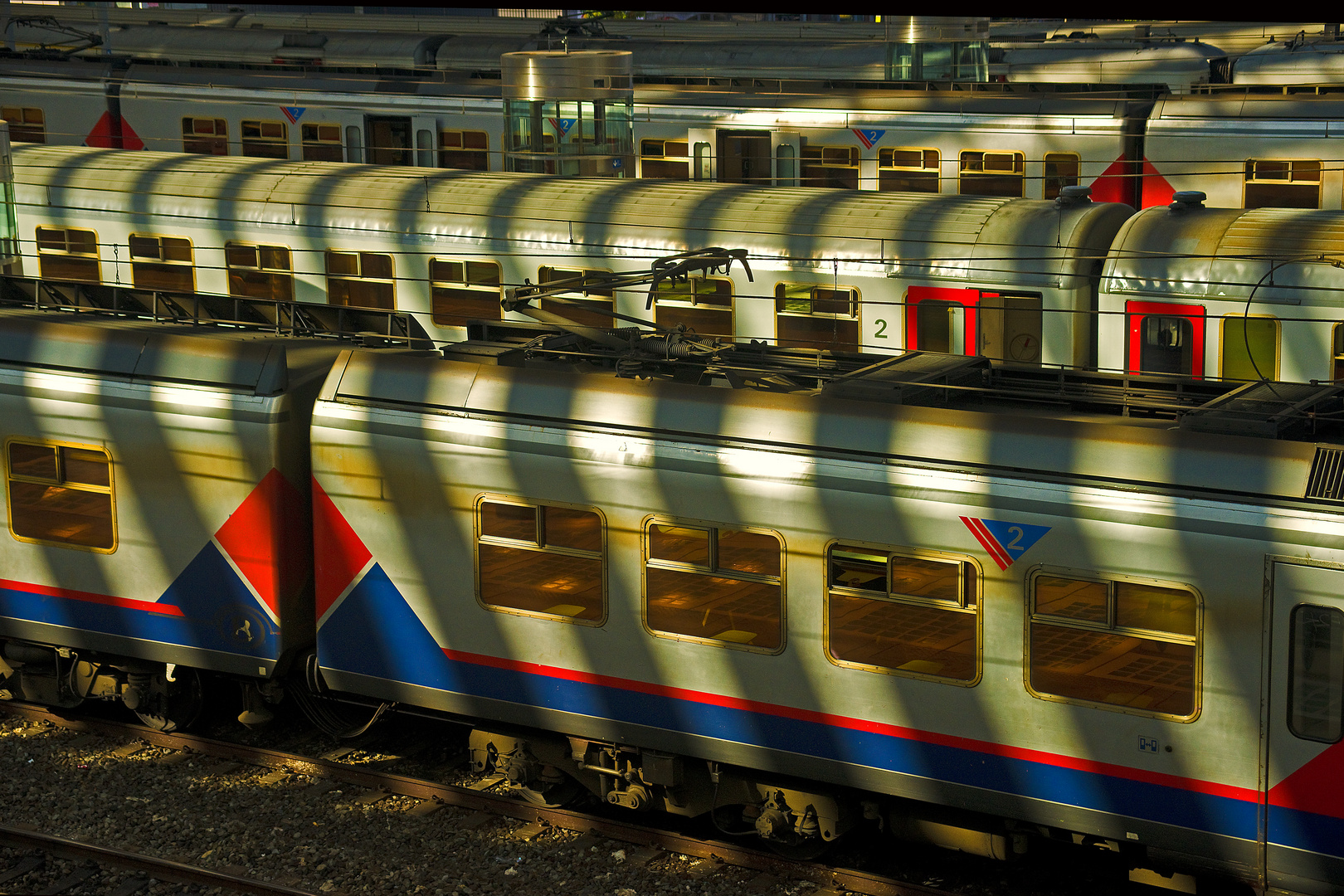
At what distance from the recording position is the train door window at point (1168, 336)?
15312 millimetres

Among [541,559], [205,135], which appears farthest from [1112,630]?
[205,135]

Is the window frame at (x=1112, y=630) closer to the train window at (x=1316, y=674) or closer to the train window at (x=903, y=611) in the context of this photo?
the train window at (x=903, y=611)

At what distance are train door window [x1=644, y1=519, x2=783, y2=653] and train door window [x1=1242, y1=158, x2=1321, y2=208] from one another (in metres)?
12.8

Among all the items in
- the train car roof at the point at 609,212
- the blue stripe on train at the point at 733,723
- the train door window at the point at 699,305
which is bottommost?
the blue stripe on train at the point at 733,723

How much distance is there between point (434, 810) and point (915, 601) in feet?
14.1

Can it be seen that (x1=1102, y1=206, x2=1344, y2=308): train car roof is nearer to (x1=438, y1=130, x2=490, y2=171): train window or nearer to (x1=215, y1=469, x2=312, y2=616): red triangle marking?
(x1=215, y1=469, x2=312, y2=616): red triangle marking

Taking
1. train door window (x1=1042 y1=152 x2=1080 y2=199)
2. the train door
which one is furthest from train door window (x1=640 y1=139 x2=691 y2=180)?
the train door

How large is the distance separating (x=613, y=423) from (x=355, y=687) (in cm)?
297

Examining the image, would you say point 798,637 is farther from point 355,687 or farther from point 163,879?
point 163,879

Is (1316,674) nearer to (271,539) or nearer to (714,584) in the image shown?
(714,584)

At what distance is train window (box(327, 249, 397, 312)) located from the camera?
19281 millimetres

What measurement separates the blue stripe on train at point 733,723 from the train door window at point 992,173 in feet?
42.4

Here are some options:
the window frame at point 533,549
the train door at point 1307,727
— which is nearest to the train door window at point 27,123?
the window frame at point 533,549

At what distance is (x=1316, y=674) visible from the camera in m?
7.62
